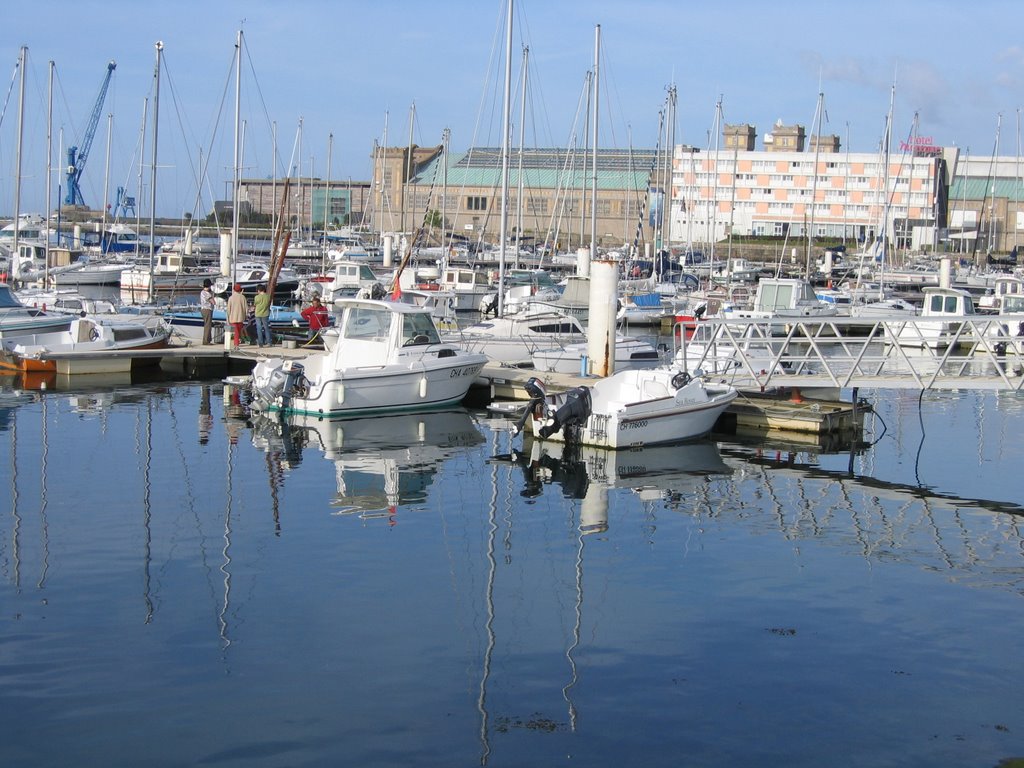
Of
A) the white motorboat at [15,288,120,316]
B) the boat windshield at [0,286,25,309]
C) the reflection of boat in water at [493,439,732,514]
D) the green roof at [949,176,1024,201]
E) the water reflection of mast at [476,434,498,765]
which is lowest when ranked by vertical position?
the water reflection of mast at [476,434,498,765]

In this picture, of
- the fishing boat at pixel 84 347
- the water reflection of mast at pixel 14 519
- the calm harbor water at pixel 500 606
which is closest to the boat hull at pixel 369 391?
the calm harbor water at pixel 500 606

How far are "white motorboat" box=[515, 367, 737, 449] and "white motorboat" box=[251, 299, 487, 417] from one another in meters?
3.34

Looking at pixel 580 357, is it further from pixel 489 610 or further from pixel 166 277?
pixel 166 277

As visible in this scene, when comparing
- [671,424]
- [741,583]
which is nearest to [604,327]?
[671,424]

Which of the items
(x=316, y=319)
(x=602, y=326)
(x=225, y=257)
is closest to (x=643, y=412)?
(x=602, y=326)

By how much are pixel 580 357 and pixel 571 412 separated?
852 cm

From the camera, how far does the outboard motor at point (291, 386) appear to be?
24.7 metres

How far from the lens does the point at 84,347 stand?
30.9 metres

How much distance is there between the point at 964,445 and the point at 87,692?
1911cm

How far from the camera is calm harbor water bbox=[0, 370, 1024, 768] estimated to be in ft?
31.8

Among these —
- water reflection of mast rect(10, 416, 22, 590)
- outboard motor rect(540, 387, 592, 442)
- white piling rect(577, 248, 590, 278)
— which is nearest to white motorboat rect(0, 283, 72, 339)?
water reflection of mast rect(10, 416, 22, 590)

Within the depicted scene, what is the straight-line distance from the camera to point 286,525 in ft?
53.7

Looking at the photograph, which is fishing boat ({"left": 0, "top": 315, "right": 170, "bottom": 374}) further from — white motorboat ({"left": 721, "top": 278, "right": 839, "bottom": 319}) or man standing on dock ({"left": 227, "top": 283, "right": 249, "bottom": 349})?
white motorboat ({"left": 721, "top": 278, "right": 839, "bottom": 319})

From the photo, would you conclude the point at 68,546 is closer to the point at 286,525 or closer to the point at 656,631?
the point at 286,525
